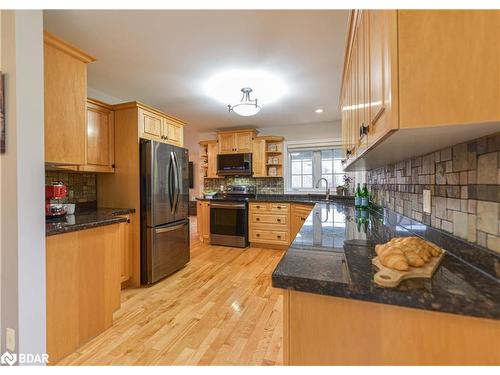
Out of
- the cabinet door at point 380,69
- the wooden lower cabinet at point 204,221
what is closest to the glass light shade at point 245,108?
the cabinet door at point 380,69

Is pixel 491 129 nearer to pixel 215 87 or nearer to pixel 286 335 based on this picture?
pixel 286 335

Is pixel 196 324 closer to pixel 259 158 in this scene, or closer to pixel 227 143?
pixel 259 158

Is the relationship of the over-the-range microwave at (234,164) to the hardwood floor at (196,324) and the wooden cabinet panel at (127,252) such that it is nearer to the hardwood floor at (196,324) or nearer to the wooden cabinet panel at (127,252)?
the hardwood floor at (196,324)

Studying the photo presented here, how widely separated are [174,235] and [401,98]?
2731mm

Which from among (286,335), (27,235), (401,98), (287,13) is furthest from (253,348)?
(287,13)

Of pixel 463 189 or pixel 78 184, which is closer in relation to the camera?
pixel 463 189

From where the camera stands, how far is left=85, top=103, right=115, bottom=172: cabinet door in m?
2.45

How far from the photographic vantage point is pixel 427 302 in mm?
558

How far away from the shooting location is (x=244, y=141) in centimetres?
469

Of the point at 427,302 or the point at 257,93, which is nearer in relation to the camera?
the point at 427,302

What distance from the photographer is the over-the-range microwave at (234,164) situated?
4.61 meters

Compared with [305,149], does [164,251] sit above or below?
below

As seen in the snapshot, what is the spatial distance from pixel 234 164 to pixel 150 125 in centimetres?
211

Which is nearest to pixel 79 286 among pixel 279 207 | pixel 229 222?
pixel 229 222
